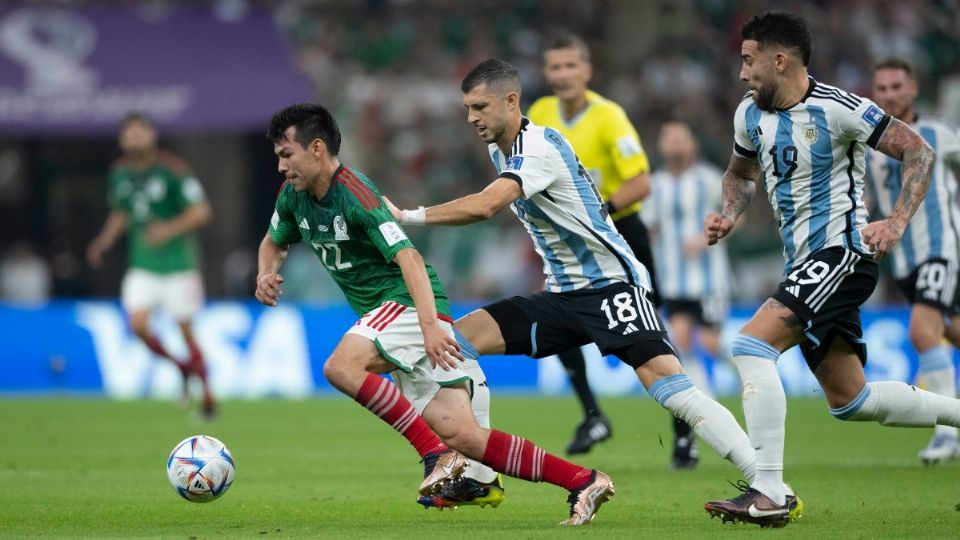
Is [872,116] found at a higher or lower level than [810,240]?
higher

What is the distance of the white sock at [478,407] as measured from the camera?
7457mm

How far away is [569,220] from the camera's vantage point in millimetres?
7168

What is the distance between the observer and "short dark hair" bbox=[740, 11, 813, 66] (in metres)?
6.75

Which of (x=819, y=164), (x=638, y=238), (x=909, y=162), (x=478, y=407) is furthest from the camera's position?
(x=638, y=238)

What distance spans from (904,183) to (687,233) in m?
6.61

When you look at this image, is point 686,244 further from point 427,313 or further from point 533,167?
point 427,313

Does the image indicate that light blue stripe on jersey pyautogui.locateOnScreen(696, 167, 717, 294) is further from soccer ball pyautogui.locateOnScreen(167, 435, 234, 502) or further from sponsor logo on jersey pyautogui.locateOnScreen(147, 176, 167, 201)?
soccer ball pyautogui.locateOnScreen(167, 435, 234, 502)

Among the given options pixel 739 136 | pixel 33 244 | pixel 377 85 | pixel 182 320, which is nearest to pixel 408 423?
pixel 739 136

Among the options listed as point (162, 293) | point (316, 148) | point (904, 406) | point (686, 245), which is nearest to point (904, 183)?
point (904, 406)

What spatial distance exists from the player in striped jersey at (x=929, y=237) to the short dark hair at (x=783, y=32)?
3155mm

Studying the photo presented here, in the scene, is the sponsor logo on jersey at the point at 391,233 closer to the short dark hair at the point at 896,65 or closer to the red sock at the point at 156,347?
the short dark hair at the point at 896,65

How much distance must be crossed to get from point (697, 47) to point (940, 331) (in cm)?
1266

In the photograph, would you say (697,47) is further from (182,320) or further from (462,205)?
(462,205)

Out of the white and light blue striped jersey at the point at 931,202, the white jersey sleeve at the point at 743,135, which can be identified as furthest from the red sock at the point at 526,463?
the white and light blue striped jersey at the point at 931,202
